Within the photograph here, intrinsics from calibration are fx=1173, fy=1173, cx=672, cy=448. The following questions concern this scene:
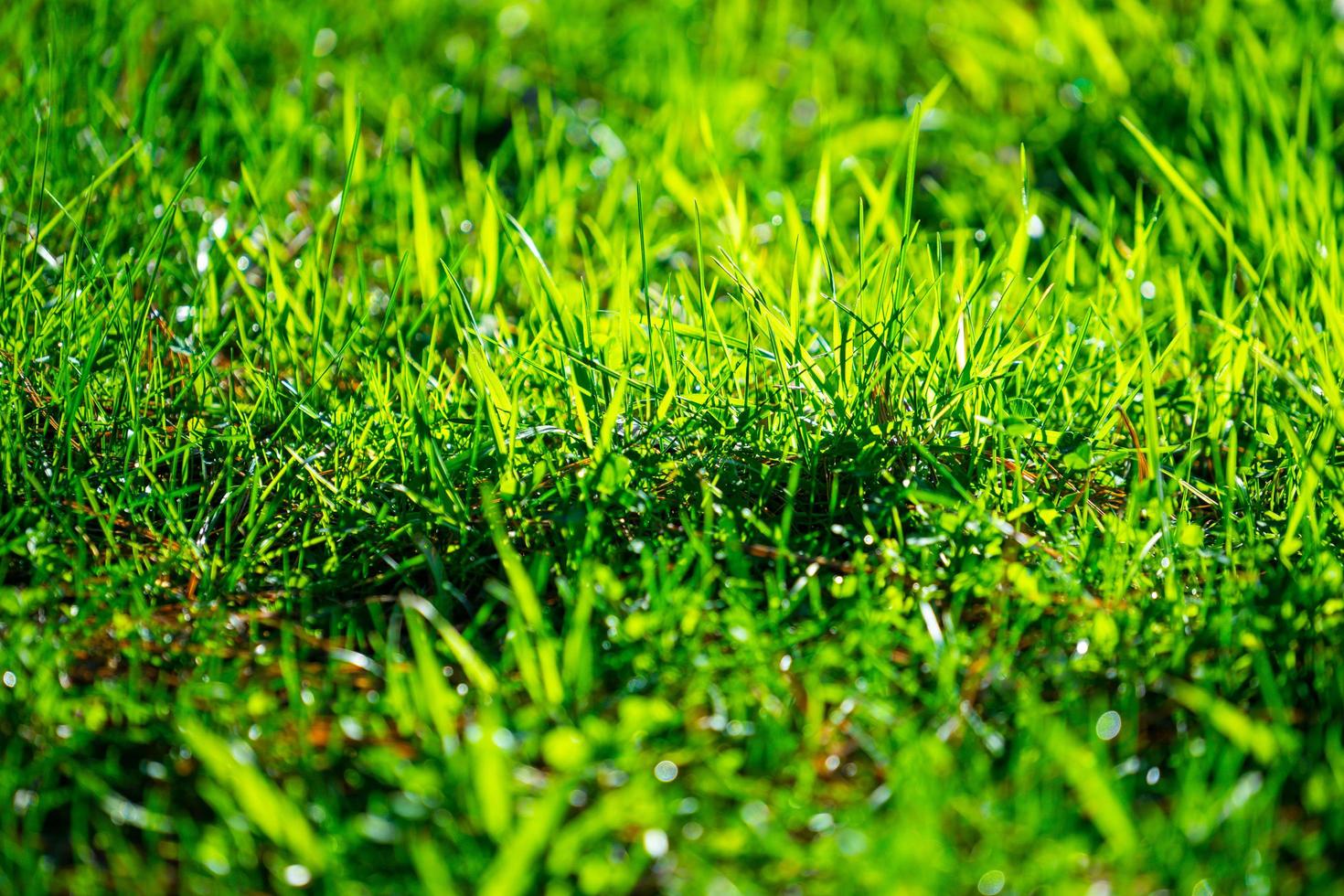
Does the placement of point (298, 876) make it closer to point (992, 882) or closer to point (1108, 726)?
point (992, 882)

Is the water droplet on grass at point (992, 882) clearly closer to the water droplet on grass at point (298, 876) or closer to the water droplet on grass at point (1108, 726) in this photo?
the water droplet on grass at point (1108, 726)

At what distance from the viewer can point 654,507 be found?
174 centimetres

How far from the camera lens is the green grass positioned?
4.24 feet

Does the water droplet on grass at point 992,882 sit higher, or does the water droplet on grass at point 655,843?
the water droplet on grass at point 992,882

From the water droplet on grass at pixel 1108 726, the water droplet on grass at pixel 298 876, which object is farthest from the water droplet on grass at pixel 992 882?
the water droplet on grass at pixel 298 876

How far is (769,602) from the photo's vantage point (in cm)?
157

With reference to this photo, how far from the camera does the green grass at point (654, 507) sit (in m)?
1.29

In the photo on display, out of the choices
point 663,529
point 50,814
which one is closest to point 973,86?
point 663,529

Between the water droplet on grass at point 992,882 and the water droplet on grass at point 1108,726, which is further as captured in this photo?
the water droplet on grass at point 1108,726

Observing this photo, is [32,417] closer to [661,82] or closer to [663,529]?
[663,529]

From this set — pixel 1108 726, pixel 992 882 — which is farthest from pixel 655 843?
pixel 1108 726

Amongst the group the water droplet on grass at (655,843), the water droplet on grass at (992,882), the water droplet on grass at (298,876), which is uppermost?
the water droplet on grass at (992,882)

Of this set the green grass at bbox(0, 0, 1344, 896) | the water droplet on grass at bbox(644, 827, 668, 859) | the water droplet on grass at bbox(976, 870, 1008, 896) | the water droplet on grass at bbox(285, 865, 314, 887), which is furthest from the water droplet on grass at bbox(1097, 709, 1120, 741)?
the water droplet on grass at bbox(285, 865, 314, 887)

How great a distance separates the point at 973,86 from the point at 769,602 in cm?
210
